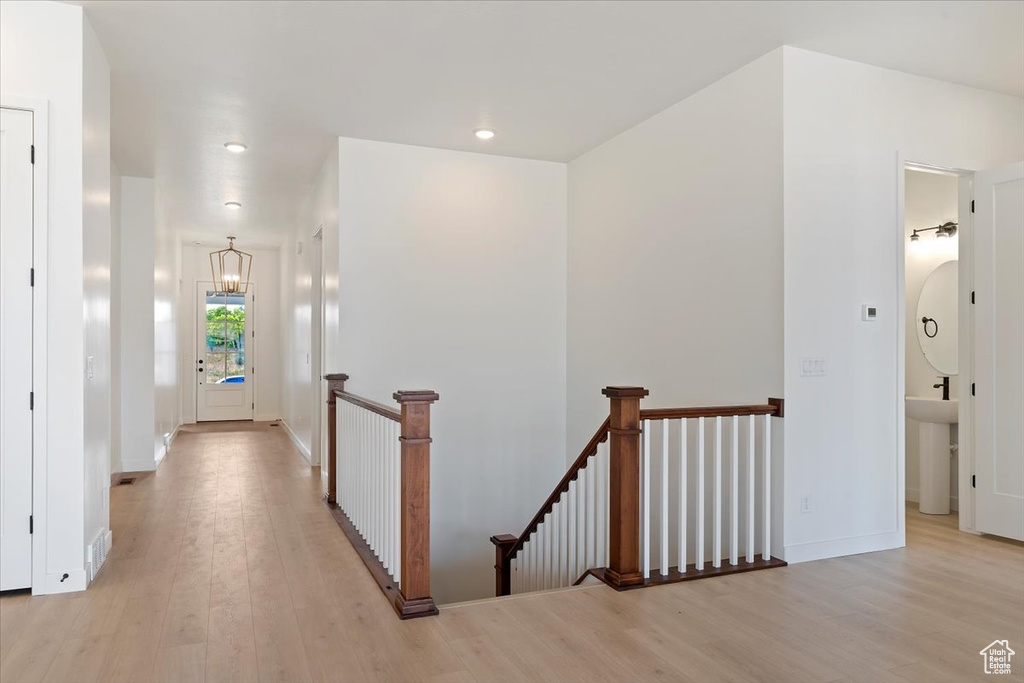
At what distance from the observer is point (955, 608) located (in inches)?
124

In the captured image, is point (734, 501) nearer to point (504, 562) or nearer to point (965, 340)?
point (504, 562)

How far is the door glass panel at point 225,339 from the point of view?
11.4 meters

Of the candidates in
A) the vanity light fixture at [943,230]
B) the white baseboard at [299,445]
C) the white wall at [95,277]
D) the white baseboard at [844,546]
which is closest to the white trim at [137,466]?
the white baseboard at [299,445]

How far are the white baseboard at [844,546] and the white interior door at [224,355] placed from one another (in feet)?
32.1

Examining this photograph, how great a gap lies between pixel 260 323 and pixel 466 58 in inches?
342

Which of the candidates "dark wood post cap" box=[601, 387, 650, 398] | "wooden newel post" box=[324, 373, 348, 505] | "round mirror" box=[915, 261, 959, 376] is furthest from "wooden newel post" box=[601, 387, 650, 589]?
"round mirror" box=[915, 261, 959, 376]

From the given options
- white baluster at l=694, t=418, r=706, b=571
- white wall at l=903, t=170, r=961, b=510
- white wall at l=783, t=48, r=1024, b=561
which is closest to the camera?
white baluster at l=694, t=418, r=706, b=571

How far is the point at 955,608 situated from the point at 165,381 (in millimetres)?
7815

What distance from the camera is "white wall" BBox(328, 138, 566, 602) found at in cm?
550

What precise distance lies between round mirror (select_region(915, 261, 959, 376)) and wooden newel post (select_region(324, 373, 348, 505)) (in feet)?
15.1

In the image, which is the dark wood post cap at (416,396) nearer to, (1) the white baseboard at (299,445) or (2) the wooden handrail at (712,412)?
(2) the wooden handrail at (712,412)

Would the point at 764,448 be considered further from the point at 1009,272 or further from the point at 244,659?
the point at 244,659

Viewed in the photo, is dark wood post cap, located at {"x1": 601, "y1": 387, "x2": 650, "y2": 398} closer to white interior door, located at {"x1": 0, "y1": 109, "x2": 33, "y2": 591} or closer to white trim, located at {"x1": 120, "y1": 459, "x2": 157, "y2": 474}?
white interior door, located at {"x1": 0, "y1": 109, "x2": 33, "y2": 591}

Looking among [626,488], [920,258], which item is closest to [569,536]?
[626,488]
